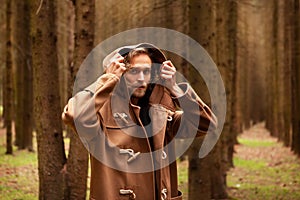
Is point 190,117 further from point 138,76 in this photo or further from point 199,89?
point 199,89

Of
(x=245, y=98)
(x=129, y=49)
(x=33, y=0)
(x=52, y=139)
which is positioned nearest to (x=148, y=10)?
(x=33, y=0)

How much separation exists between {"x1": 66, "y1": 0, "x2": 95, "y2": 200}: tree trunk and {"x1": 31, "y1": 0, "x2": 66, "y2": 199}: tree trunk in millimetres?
342

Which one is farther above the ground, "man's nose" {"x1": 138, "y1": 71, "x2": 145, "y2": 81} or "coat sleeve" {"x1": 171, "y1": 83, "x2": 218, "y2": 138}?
"man's nose" {"x1": 138, "y1": 71, "x2": 145, "y2": 81}

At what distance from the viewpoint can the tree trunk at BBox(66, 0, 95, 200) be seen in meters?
7.16

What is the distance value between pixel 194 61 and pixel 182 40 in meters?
4.06

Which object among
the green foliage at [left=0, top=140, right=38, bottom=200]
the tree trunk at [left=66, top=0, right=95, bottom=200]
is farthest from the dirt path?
the tree trunk at [left=66, top=0, right=95, bottom=200]

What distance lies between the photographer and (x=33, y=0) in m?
7.89

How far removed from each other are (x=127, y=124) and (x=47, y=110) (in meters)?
4.38

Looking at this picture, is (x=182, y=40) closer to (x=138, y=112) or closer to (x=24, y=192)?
(x=24, y=192)

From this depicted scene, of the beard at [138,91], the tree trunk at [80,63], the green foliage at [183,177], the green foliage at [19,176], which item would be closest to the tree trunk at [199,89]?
the tree trunk at [80,63]

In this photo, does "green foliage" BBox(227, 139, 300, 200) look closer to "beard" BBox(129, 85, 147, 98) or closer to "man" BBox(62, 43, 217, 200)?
"man" BBox(62, 43, 217, 200)

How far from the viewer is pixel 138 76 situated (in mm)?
3490

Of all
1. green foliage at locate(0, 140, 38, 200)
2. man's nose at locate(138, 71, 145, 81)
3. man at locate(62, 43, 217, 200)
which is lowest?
green foliage at locate(0, 140, 38, 200)

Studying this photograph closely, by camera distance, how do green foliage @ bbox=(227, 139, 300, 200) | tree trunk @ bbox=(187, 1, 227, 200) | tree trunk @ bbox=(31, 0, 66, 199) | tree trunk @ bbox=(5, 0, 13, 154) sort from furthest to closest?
tree trunk @ bbox=(5, 0, 13, 154) < green foliage @ bbox=(227, 139, 300, 200) < tree trunk @ bbox=(187, 1, 227, 200) < tree trunk @ bbox=(31, 0, 66, 199)
